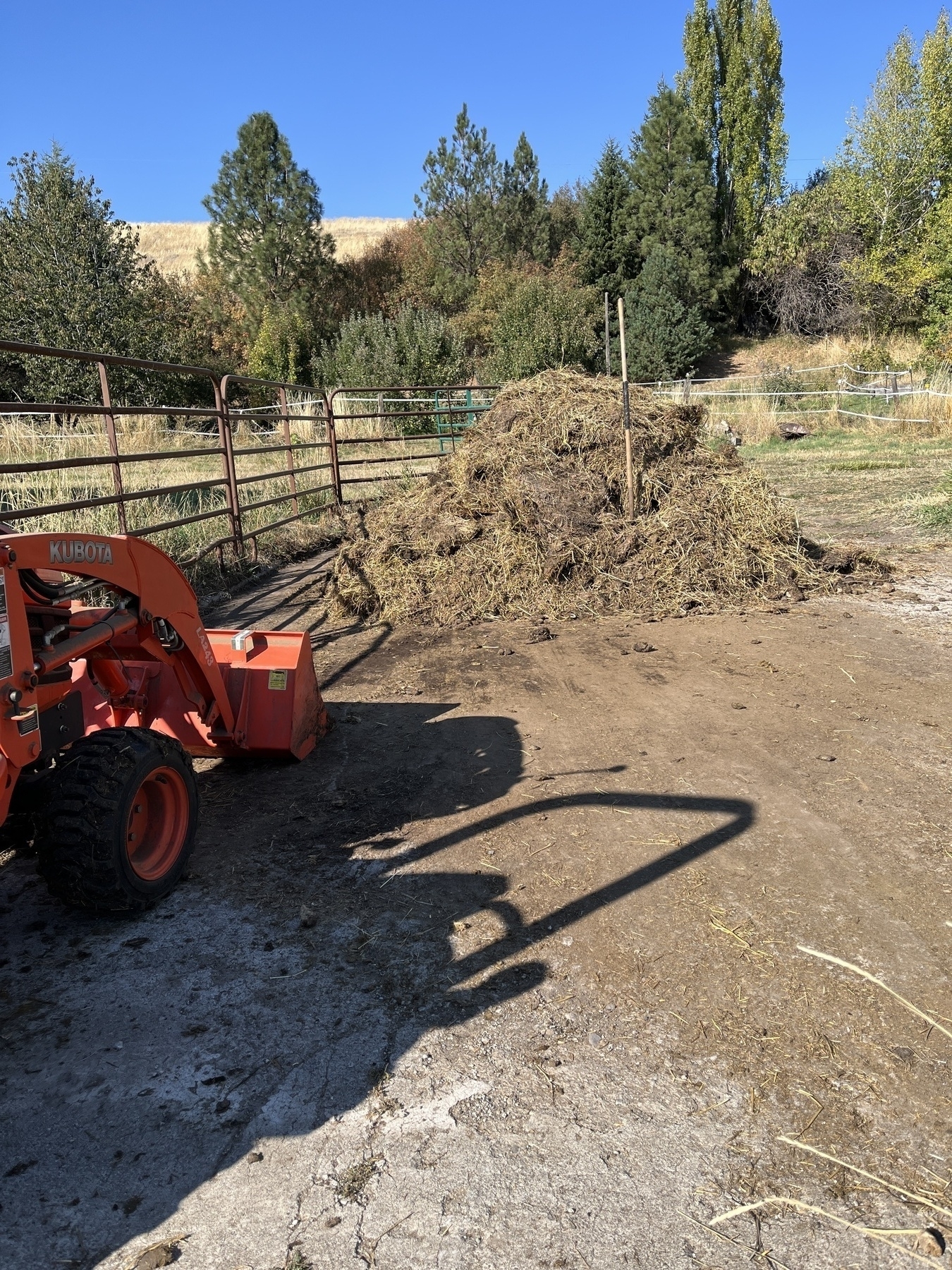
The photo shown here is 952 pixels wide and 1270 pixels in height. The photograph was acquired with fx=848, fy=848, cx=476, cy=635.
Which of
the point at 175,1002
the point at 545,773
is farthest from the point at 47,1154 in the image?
the point at 545,773

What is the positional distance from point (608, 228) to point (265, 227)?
15890 mm

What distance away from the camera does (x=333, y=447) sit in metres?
11.7

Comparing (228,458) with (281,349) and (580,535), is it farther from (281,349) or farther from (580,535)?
(281,349)

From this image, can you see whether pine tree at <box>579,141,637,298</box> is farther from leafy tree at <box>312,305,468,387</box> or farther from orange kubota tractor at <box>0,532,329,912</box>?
orange kubota tractor at <box>0,532,329,912</box>

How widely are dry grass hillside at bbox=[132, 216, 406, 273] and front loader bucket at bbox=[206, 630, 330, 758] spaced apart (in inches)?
1883

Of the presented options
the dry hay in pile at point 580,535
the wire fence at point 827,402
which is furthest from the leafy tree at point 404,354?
the dry hay in pile at point 580,535

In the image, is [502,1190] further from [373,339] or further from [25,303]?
[373,339]

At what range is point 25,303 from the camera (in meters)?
21.6

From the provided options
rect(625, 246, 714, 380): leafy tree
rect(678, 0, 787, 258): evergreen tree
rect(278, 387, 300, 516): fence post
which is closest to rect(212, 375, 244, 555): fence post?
rect(278, 387, 300, 516): fence post

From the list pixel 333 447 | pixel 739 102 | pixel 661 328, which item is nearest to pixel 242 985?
pixel 333 447

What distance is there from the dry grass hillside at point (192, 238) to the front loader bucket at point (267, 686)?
4783cm

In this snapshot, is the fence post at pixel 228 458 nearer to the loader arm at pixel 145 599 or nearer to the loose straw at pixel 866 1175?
the loader arm at pixel 145 599

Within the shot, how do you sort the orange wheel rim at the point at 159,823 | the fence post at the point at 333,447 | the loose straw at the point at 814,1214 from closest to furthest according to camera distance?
the loose straw at the point at 814,1214 → the orange wheel rim at the point at 159,823 → the fence post at the point at 333,447

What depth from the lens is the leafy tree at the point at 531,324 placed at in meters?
28.0
